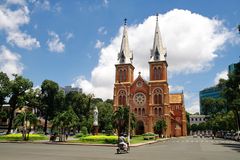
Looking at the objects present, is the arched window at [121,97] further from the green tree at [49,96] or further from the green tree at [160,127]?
the green tree at [49,96]

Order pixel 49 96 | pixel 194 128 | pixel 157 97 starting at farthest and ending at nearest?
pixel 194 128, pixel 157 97, pixel 49 96

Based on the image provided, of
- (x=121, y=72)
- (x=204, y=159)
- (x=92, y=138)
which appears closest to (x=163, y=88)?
(x=121, y=72)

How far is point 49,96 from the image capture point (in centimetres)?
7744

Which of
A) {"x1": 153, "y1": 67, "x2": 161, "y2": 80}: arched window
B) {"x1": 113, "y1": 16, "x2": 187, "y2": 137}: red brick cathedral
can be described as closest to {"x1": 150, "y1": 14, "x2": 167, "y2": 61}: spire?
{"x1": 113, "y1": 16, "x2": 187, "y2": 137}: red brick cathedral

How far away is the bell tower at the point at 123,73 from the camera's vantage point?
8450 centimetres

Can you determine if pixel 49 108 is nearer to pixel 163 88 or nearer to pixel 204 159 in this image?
pixel 163 88

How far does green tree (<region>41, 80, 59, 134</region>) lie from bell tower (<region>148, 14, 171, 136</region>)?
26909 millimetres

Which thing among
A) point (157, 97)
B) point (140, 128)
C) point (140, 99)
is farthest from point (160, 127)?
point (140, 99)

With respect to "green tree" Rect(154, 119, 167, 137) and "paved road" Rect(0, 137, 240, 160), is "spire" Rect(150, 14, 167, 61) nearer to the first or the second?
"green tree" Rect(154, 119, 167, 137)

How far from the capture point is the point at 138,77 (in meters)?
86.6

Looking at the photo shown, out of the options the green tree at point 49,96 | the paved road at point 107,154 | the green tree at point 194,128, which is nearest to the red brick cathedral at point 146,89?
the green tree at point 49,96

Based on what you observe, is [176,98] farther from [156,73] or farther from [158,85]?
[158,85]

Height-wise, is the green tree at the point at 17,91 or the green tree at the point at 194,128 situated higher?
the green tree at the point at 17,91

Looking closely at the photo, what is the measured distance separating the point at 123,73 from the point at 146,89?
8699 millimetres
